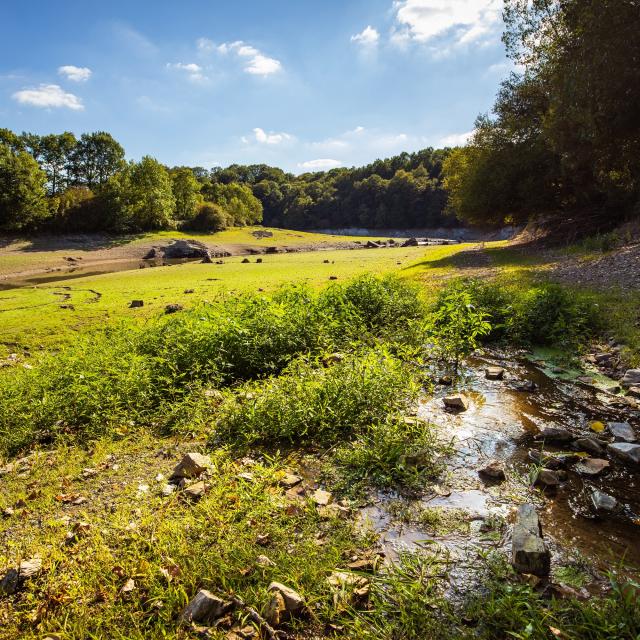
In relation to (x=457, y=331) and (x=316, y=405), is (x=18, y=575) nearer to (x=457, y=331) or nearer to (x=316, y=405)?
(x=316, y=405)

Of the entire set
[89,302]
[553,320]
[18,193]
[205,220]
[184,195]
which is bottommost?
[553,320]

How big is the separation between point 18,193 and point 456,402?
6289cm

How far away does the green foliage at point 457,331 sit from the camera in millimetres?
8656

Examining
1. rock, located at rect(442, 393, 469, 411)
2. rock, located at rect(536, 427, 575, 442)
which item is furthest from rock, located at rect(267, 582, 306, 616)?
rock, located at rect(442, 393, 469, 411)

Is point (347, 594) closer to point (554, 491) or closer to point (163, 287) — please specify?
point (554, 491)

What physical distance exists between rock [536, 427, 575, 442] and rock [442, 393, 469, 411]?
1231 mm

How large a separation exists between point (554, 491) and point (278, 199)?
157 metres

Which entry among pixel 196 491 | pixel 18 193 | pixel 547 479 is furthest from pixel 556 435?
pixel 18 193

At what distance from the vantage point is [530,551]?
3.28m

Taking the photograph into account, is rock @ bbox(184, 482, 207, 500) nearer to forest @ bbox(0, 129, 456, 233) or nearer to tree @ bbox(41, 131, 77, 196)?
forest @ bbox(0, 129, 456, 233)

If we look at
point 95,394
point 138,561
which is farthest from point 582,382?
point 95,394

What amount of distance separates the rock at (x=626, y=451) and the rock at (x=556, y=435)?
1.39 feet

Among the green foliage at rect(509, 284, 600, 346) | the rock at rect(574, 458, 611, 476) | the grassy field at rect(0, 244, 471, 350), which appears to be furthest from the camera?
the grassy field at rect(0, 244, 471, 350)

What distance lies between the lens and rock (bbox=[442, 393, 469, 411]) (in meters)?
6.44
